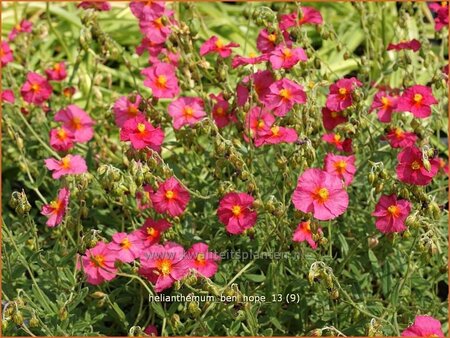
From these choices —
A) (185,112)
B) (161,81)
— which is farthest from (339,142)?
(161,81)

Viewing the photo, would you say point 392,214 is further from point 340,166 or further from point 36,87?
point 36,87

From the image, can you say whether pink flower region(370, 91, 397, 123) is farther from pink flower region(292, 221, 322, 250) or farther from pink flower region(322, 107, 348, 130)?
pink flower region(292, 221, 322, 250)

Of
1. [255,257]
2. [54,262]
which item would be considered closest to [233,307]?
[255,257]

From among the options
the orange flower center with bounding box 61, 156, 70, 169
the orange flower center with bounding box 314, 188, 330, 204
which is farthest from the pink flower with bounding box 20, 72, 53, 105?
the orange flower center with bounding box 314, 188, 330, 204

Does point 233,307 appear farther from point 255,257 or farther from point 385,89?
point 385,89

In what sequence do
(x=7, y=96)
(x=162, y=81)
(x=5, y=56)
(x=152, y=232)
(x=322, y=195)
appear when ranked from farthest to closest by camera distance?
1. (x=5, y=56)
2. (x=7, y=96)
3. (x=162, y=81)
4. (x=152, y=232)
5. (x=322, y=195)

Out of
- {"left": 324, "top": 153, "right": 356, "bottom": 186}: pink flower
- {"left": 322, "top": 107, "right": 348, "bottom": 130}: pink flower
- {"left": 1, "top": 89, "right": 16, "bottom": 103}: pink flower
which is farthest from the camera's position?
{"left": 1, "top": 89, "right": 16, "bottom": 103}: pink flower
